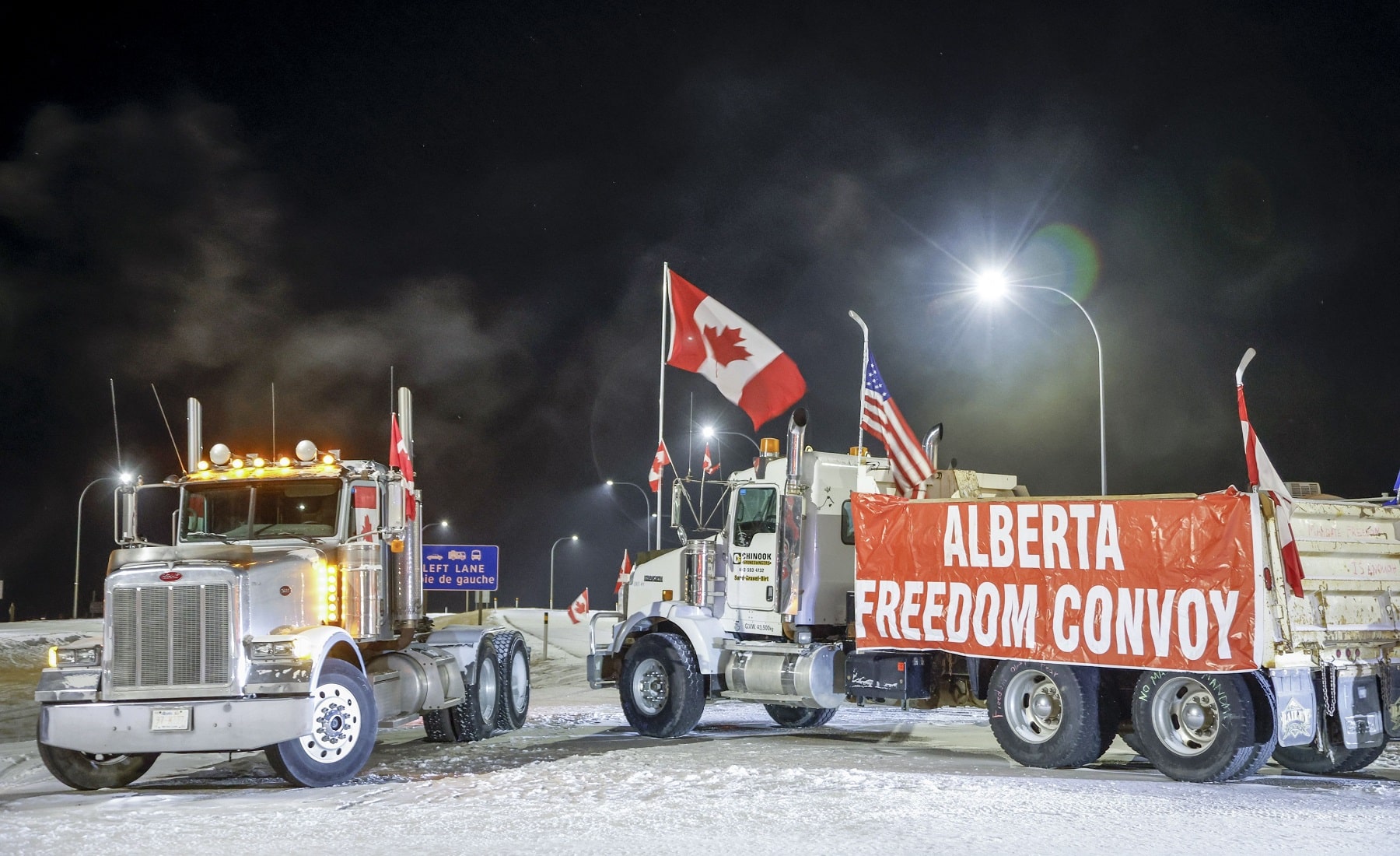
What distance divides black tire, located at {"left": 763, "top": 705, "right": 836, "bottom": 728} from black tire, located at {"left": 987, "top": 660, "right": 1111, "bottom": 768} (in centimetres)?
468

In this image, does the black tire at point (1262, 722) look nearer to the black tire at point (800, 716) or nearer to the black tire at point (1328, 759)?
the black tire at point (1328, 759)

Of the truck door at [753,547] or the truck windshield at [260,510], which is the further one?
the truck door at [753,547]

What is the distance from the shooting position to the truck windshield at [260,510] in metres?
14.2

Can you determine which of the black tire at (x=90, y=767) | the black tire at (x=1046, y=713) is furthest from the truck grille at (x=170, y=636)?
the black tire at (x=1046, y=713)

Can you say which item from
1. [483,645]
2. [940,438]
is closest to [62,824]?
[483,645]

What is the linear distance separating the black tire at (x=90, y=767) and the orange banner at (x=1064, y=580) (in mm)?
7655

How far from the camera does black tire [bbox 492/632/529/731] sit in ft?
57.0

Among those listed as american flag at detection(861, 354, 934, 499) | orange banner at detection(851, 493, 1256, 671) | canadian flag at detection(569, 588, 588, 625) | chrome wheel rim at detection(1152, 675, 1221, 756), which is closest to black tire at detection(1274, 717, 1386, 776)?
chrome wheel rim at detection(1152, 675, 1221, 756)

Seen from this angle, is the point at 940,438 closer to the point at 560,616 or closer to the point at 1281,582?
the point at 1281,582

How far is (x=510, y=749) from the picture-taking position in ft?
50.4

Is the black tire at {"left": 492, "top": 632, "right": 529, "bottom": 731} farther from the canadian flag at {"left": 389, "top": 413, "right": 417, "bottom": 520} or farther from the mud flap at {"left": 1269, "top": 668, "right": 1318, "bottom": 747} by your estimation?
the mud flap at {"left": 1269, "top": 668, "right": 1318, "bottom": 747}

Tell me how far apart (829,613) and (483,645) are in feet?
14.5

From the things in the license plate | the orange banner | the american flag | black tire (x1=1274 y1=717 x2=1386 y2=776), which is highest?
the american flag

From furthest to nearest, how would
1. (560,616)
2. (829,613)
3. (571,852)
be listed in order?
(560,616)
(829,613)
(571,852)
